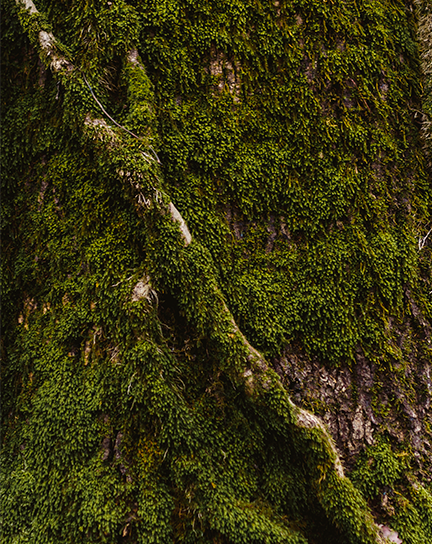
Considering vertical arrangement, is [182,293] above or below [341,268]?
below

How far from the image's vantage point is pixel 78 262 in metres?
2.62

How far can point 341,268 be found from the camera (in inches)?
100

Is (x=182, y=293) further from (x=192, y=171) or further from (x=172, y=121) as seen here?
(x=172, y=121)

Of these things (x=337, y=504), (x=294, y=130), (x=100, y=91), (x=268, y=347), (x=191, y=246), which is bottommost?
(x=337, y=504)

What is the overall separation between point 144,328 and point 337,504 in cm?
163

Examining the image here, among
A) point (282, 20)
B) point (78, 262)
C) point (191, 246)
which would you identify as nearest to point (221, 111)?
point (282, 20)

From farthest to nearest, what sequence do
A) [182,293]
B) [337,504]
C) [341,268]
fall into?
[341,268] < [182,293] < [337,504]

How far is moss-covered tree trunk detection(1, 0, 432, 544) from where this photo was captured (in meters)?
2.30

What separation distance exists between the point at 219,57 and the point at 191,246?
1449mm

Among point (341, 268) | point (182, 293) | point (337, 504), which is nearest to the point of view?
point (337, 504)

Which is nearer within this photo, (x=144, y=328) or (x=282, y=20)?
(x=144, y=328)

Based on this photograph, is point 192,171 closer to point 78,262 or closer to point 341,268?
point 78,262

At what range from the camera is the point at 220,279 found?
2484 mm

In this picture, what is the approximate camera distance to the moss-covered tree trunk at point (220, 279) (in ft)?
7.54
